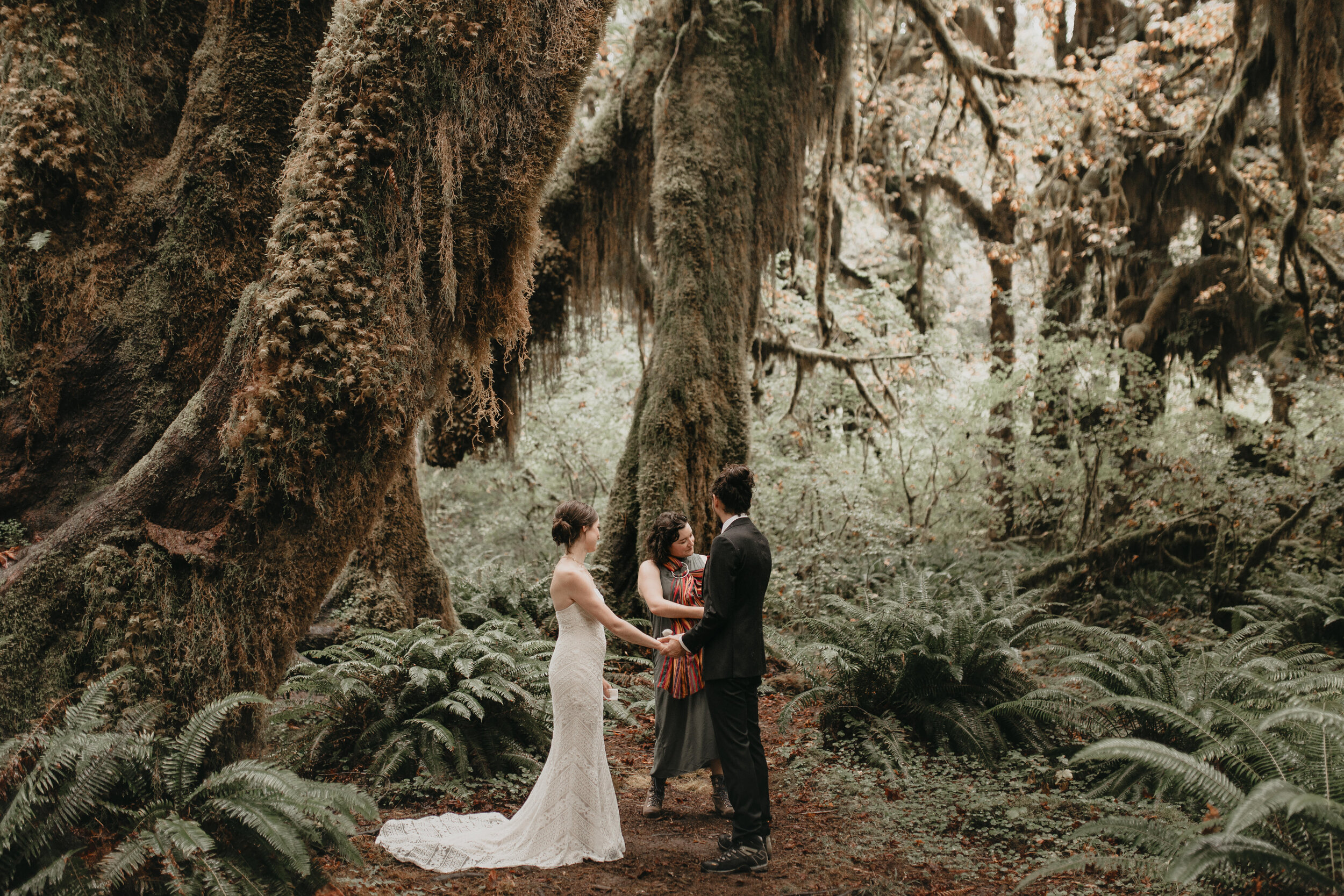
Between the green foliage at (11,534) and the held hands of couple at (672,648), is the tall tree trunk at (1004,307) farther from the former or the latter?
the green foliage at (11,534)

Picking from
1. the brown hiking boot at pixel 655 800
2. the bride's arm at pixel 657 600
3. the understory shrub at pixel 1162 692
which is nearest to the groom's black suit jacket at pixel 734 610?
the bride's arm at pixel 657 600

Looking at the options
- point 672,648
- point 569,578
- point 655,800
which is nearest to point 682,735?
point 655,800

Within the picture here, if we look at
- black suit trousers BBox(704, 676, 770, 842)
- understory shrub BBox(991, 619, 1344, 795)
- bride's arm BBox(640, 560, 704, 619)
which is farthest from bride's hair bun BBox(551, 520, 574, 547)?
understory shrub BBox(991, 619, 1344, 795)

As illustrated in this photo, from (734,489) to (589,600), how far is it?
103cm

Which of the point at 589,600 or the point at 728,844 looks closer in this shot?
the point at 728,844

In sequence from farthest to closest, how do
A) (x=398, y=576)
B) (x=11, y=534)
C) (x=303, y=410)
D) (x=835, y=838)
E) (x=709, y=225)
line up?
(x=709, y=225) → (x=398, y=576) → (x=835, y=838) → (x=11, y=534) → (x=303, y=410)

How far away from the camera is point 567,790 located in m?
4.47

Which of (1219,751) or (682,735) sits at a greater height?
(1219,751)

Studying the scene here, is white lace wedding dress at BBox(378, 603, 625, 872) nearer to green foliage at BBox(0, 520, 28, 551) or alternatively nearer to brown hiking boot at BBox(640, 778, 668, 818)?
brown hiking boot at BBox(640, 778, 668, 818)

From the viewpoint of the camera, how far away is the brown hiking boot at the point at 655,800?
517 cm

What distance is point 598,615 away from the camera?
462 centimetres

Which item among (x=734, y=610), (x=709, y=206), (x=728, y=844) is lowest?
(x=728, y=844)

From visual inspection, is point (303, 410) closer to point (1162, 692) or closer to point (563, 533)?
point (563, 533)

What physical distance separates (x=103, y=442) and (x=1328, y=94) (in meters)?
11.1
